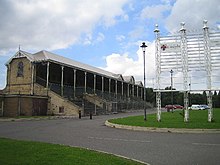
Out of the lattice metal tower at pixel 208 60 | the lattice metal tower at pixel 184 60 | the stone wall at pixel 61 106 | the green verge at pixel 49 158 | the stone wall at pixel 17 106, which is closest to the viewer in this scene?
the green verge at pixel 49 158

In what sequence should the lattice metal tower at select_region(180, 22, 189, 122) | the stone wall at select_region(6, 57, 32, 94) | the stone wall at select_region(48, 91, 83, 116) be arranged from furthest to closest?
the stone wall at select_region(6, 57, 32, 94) → the stone wall at select_region(48, 91, 83, 116) → the lattice metal tower at select_region(180, 22, 189, 122)

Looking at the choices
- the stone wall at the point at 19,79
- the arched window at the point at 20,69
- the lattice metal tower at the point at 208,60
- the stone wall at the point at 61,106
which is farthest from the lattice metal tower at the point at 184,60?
the arched window at the point at 20,69

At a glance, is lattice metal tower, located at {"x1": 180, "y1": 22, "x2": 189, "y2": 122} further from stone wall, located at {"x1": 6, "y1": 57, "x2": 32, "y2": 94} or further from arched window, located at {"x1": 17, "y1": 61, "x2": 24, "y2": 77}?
arched window, located at {"x1": 17, "y1": 61, "x2": 24, "y2": 77}

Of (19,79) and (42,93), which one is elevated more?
(19,79)

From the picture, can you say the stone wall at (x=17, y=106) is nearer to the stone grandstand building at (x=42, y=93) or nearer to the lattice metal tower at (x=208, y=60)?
the stone grandstand building at (x=42, y=93)

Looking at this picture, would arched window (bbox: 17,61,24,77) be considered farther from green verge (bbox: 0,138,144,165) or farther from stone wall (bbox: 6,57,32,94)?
green verge (bbox: 0,138,144,165)

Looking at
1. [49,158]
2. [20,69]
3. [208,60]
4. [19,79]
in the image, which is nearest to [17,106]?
[19,79]

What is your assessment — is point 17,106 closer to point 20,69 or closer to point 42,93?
point 42,93

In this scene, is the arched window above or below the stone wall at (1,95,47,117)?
above

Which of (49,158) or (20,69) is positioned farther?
(20,69)

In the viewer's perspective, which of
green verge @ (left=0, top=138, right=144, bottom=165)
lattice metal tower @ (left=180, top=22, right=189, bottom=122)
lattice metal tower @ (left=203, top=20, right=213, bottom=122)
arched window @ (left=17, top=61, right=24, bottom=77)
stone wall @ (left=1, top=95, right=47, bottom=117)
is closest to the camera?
green verge @ (left=0, top=138, right=144, bottom=165)

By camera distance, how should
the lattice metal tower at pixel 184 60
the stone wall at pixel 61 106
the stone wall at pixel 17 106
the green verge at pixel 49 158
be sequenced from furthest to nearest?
the stone wall at pixel 61 106, the stone wall at pixel 17 106, the lattice metal tower at pixel 184 60, the green verge at pixel 49 158

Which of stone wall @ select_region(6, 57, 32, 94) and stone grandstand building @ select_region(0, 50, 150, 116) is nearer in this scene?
stone grandstand building @ select_region(0, 50, 150, 116)

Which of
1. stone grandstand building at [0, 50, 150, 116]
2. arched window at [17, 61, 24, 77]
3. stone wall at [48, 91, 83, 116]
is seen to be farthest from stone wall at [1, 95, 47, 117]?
arched window at [17, 61, 24, 77]
